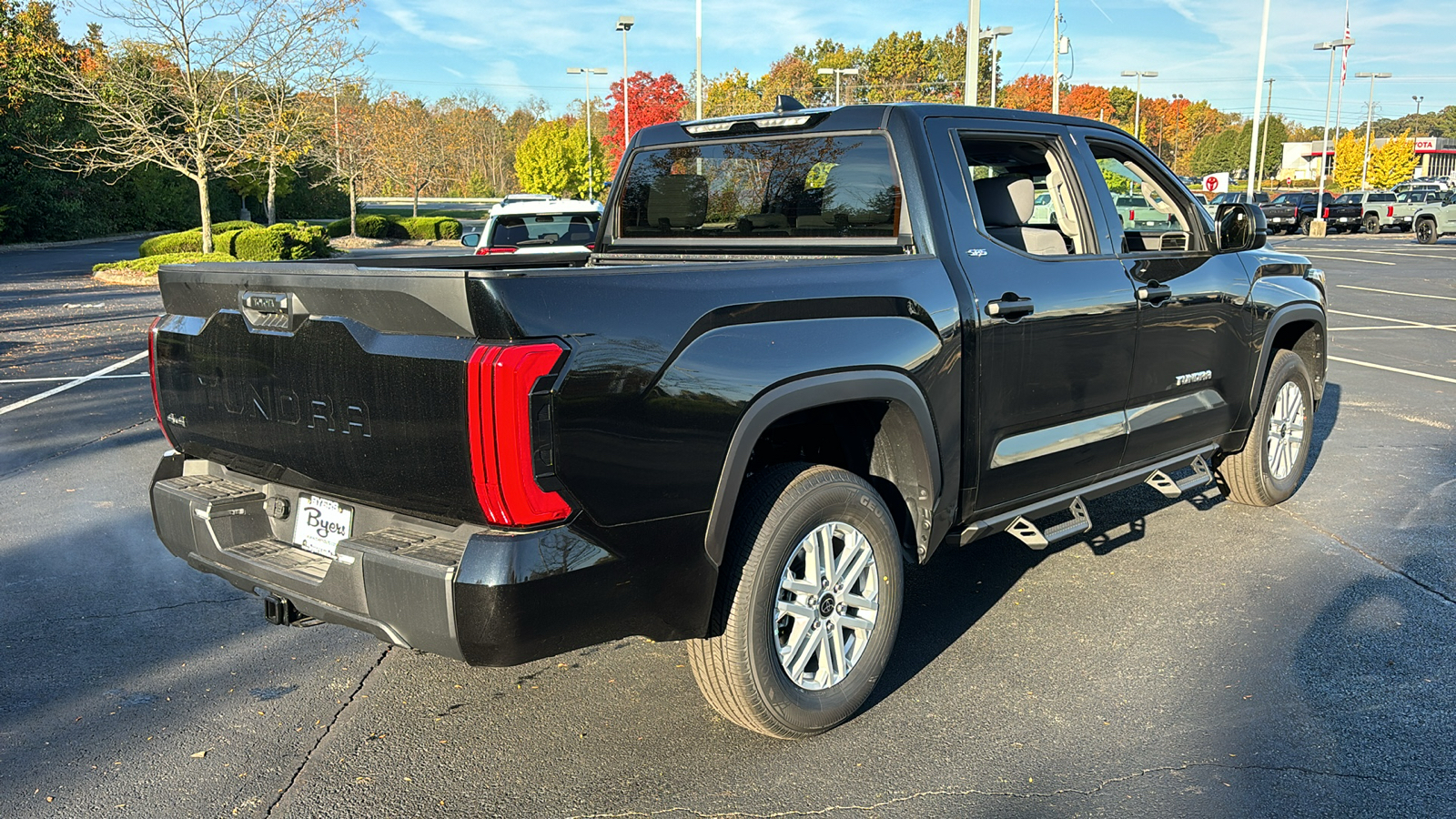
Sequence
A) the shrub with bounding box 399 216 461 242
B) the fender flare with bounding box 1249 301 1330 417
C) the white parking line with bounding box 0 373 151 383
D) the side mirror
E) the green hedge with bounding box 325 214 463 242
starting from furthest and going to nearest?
1. the shrub with bounding box 399 216 461 242
2. the green hedge with bounding box 325 214 463 242
3. the white parking line with bounding box 0 373 151 383
4. the fender flare with bounding box 1249 301 1330 417
5. the side mirror

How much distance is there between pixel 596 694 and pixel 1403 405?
26.6 ft

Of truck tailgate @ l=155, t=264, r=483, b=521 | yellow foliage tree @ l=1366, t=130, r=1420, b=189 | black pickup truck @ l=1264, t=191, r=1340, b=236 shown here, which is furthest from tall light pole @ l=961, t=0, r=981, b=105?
yellow foliage tree @ l=1366, t=130, r=1420, b=189

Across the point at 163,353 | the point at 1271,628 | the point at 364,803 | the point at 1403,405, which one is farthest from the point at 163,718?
the point at 1403,405

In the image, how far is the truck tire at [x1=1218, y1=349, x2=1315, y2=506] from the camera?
5.76 m

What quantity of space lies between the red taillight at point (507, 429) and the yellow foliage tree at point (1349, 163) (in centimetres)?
8355

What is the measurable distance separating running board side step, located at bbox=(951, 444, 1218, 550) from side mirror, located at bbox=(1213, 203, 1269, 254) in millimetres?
1002

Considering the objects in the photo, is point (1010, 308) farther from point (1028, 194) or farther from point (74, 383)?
point (74, 383)

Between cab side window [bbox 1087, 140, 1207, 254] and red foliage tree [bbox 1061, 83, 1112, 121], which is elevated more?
red foliage tree [bbox 1061, 83, 1112, 121]

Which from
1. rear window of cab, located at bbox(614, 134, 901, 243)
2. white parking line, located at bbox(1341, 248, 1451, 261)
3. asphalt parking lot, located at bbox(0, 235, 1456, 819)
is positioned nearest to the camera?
asphalt parking lot, located at bbox(0, 235, 1456, 819)

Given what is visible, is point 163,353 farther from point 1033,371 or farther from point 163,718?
point 1033,371

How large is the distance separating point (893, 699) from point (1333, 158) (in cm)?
10436

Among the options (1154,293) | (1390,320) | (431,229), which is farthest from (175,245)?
(1154,293)

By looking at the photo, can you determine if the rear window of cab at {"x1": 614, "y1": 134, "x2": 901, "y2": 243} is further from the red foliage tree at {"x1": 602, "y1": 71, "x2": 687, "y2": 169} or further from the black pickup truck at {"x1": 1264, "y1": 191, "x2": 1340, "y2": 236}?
the red foliage tree at {"x1": 602, "y1": 71, "x2": 687, "y2": 169}

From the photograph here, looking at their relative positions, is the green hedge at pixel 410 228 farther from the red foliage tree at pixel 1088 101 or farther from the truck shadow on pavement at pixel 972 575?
the red foliage tree at pixel 1088 101
